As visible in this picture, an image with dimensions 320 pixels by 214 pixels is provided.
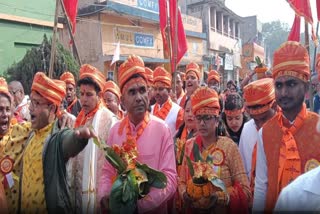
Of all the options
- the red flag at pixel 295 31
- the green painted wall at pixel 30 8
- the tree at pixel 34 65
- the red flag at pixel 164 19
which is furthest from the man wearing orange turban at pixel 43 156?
the green painted wall at pixel 30 8

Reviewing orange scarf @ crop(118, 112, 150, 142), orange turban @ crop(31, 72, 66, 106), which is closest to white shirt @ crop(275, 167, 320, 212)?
orange scarf @ crop(118, 112, 150, 142)

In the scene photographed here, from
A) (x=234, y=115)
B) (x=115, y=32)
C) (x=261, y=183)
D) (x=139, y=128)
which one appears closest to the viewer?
(x=261, y=183)

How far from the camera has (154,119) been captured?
2.88 metres

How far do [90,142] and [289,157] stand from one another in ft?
5.73

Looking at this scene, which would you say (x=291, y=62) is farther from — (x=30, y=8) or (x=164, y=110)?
(x=30, y=8)

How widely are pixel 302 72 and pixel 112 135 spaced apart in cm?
151

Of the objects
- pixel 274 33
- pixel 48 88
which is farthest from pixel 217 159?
pixel 274 33

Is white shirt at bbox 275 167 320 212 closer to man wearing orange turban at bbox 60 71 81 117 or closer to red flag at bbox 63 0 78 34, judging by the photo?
man wearing orange turban at bbox 60 71 81 117

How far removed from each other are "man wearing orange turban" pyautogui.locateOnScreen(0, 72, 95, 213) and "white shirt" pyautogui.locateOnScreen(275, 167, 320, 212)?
120cm

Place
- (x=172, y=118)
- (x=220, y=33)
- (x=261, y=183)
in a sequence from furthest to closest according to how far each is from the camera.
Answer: (x=220, y=33) < (x=172, y=118) < (x=261, y=183)

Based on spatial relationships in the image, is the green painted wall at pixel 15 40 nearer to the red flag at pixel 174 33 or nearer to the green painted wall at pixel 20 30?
the green painted wall at pixel 20 30

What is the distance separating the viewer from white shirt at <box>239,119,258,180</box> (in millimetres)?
3107

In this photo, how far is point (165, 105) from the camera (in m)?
4.79

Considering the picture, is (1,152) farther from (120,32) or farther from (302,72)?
(120,32)
